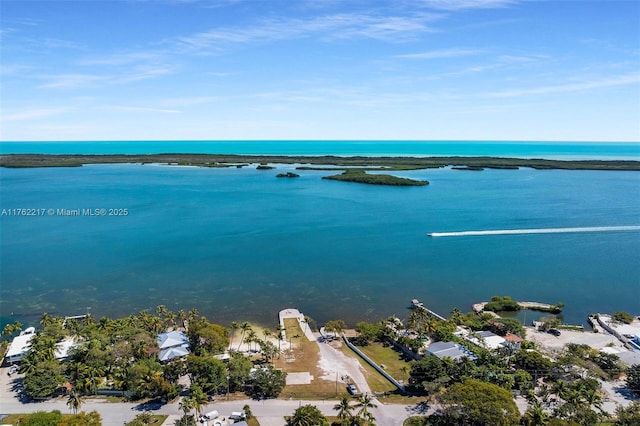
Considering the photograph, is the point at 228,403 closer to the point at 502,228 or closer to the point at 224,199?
the point at 502,228

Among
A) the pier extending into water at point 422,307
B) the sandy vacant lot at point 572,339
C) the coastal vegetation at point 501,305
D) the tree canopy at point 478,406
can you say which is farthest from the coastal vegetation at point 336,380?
the coastal vegetation at point 501,305

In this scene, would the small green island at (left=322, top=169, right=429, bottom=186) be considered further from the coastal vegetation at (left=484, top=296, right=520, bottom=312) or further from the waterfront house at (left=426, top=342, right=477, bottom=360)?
the waterfront house at (left=426, top=342, right=477, bottom=360)

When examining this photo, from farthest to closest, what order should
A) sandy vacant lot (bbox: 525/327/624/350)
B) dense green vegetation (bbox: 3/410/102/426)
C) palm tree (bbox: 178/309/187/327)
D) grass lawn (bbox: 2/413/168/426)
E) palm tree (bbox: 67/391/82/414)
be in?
palm tree (bbox: 178/309/187/327) < sandy vacant lot (bbox: 525/327/624/350) < palm tree (bbox: 67/391/82/414) < grass lawn (bbox: 2/413/168/426) < dense green vegetation (bbox: 3/410/102/426)

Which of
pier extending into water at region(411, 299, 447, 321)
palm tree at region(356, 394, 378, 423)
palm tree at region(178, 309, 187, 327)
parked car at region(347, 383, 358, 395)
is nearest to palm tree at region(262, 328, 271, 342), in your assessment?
palm tree at region(178, 309, 187, 327)

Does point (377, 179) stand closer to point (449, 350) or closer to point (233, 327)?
point (233, 327)

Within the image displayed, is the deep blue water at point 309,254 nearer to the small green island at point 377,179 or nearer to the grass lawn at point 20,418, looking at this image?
the grass lawn at point 20,418

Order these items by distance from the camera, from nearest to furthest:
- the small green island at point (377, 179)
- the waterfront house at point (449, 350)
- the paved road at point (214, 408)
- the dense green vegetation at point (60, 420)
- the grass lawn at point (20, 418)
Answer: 1. the dense green vegetation at point (60, 420)
2. the grass lawn at point (20, 418)
3. the paved road at point (214, 408)
4. the waterfront house at point (449, 350)
5. the small green island at point (377, 179)
